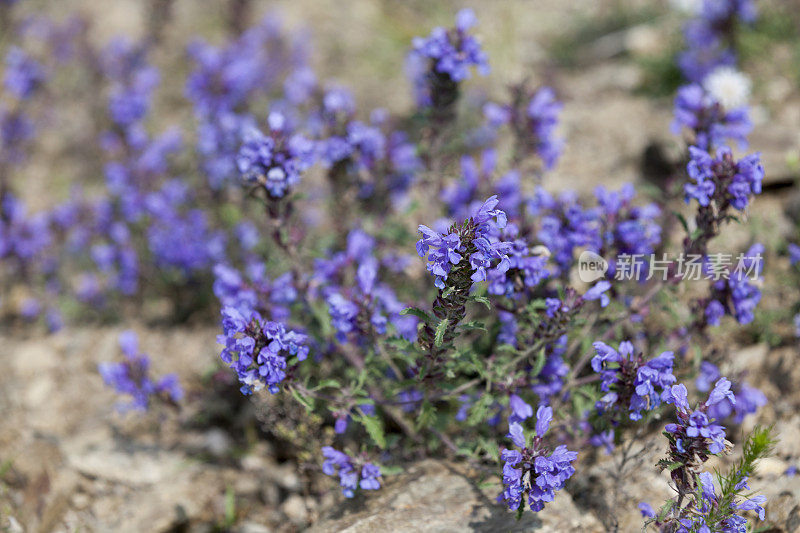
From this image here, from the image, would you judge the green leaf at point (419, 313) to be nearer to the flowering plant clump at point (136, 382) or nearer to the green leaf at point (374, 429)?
the green leaf at point (374, 429)

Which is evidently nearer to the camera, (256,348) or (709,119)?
(256,348)

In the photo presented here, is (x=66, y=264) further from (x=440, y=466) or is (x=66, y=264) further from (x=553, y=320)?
(x=553, y=320)

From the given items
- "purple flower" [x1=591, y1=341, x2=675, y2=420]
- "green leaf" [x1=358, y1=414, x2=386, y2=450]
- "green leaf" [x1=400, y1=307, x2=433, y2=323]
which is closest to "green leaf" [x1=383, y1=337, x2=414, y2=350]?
"green leaf" [x1=400, y1=307, x2=433, y2=323]

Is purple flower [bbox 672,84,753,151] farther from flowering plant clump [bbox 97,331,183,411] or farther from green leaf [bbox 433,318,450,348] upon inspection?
flowering plant clump [bbox 97,331,183,411]

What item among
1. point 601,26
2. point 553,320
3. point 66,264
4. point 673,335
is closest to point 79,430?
point 66,264

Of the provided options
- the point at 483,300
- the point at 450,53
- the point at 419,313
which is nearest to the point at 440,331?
the point at 419,313

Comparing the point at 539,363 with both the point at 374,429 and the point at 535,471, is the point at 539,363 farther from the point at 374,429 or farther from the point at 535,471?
the point at 374,429

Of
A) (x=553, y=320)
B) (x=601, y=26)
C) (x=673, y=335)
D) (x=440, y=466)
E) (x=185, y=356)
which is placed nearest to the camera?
(x=553, y=320)
